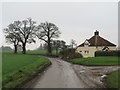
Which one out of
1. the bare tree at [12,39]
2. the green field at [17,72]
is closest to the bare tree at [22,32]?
the bare tree at [12,39]

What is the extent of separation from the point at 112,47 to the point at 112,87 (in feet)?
162

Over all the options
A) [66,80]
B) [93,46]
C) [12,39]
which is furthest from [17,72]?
[12,39]

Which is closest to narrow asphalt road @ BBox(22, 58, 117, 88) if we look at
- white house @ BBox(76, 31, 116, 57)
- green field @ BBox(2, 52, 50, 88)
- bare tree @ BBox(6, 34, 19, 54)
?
green field @ BBox(2, 52, 50, 88)

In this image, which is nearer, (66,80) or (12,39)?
(66,80)

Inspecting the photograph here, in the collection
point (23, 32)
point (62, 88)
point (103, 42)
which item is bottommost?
point (62, 88)

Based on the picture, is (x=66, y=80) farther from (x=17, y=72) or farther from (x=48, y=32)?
(x=48, y=32)

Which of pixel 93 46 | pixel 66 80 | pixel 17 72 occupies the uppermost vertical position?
pixel 93 46

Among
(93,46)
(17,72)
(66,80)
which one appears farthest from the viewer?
(93,46)

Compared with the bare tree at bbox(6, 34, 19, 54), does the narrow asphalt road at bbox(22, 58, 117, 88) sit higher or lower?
lower

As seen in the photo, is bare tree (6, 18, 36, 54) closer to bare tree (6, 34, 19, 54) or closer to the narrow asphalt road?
bare tree (6, 34, 19, 54)

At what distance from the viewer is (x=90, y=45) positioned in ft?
183

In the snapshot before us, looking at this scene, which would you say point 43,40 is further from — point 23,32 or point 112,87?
point 112,87

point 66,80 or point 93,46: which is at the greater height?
point 93,46

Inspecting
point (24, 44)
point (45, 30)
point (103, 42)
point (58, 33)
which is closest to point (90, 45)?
point (103, 42)
